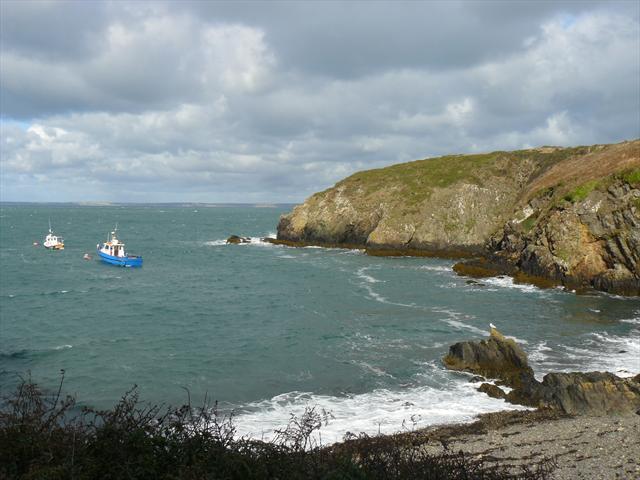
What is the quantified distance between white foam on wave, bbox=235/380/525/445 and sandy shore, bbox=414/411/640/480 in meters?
1.32

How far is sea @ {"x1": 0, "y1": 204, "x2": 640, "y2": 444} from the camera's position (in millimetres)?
23516

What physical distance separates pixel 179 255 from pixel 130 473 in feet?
254

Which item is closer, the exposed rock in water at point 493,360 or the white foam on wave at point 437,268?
the exposed rock in water at point 493,360

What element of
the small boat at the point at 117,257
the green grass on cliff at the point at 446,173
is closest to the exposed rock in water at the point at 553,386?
the small boat at the point at 117,257

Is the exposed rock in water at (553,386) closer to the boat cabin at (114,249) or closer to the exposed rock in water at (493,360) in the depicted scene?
the exposed rock in water at (493,360)

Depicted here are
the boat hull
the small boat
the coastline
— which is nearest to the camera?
the coastline

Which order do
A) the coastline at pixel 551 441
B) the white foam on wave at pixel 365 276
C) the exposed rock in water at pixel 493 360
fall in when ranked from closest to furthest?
the coastline at pixel 551 441 < the exposed rock in water at pixel 493 360 < the white foam on wave at pixel 365 276

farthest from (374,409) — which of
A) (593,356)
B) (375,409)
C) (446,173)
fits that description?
(446,173)

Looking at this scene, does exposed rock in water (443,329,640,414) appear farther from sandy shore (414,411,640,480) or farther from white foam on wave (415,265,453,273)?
white foam on wave (415,265,453,273)

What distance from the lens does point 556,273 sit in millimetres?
52500

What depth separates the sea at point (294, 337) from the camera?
23.5m

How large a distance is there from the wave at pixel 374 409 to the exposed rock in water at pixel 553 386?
3.99 ft

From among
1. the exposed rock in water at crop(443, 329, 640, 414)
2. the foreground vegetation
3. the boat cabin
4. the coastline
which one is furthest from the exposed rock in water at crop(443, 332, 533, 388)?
the boat cabin

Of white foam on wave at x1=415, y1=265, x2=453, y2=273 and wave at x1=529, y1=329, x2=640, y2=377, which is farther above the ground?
white foam on wave at x1=415, y1=265, x2=453, y2=273
